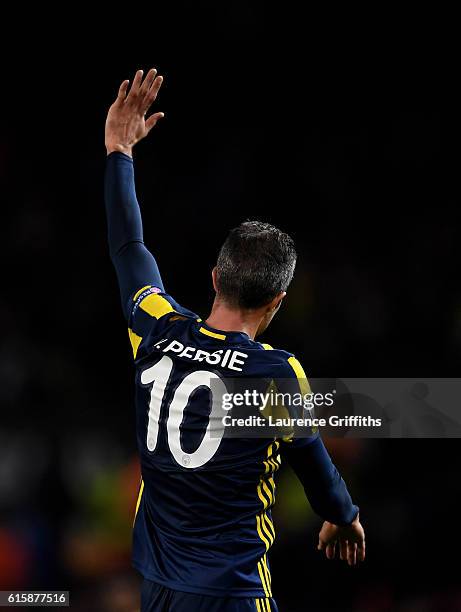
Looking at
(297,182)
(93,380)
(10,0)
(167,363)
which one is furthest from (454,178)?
(167,363)

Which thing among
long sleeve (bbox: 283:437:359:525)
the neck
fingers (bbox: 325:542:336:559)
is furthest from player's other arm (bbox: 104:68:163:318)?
fingers (bbox: 325:542:336:559)

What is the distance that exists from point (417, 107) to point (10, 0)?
12.7ft

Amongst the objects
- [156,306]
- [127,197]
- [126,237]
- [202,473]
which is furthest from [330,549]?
[127,197]

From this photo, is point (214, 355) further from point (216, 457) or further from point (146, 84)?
point (146, 84)

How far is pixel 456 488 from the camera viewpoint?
545 cm

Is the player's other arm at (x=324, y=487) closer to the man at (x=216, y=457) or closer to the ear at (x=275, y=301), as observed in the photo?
the man at (x=216, y=457)

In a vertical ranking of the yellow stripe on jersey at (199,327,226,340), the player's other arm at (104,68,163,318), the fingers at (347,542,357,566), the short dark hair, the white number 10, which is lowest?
the fingers at (347,542,357,566)

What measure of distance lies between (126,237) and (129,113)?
47 cm

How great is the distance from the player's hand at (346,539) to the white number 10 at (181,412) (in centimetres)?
47

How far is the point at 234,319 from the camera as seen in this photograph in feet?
7.57

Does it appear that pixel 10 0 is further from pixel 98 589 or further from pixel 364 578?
pixel 364 578

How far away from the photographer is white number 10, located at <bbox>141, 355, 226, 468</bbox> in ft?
7.27

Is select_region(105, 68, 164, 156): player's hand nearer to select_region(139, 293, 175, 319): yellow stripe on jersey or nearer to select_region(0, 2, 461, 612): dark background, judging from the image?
select_region(139, 293, 175, 319): yellow stripe on jersey

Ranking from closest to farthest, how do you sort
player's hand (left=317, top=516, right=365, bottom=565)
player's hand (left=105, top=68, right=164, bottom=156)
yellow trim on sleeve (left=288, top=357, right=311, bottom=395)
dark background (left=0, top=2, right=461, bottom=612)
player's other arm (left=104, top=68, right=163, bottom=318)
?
1. yellow trim on sleeve (left=288, top=357, right=311, bottom=395)
2. player's hand (left=317, top=516, right=365, bottom=565)
3. player's other arm (left=104, top=68, right=163, bottom=318)
4. player's hand (left=105, top=68, right=164, bottom=156)
5. dark background (left=0, top=2, right=461, bottom=612)
